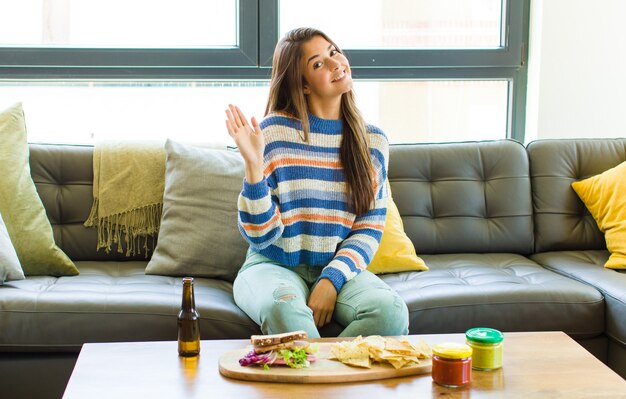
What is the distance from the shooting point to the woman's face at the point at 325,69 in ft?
7.87

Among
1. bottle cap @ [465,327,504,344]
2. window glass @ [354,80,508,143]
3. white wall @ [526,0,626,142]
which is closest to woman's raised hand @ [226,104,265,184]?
bottle cap @ [465,327,504,344]

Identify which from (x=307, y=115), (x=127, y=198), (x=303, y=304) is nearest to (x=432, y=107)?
(x=307, y=115)

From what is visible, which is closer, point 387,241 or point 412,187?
point 387,241

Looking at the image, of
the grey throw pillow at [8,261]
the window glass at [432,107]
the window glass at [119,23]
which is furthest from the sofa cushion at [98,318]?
the window glass at [432,107]

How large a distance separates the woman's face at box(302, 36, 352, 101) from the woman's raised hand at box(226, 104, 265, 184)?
359 mm

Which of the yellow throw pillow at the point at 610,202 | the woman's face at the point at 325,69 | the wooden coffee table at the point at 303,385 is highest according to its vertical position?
the woman's face at the point at 325,69

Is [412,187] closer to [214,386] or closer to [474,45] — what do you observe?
[474,45]

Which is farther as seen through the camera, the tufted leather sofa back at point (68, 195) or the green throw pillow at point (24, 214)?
the tufted leather sofa back at point (68, 195)

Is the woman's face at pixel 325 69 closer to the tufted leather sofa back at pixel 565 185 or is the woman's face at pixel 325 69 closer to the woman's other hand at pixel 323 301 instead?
the woman's other hand at pixel 323 301

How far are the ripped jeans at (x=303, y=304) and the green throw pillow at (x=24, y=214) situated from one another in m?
0.66

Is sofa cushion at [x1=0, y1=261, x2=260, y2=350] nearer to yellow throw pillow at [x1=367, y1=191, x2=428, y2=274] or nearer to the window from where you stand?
yellow throw pillow at [x1=367, y1=191, x2=428, y2=274]

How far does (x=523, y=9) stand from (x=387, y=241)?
4.44 ft

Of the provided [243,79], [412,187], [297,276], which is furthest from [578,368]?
[243,79]

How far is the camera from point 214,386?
1.56m
